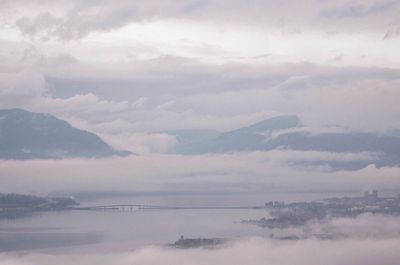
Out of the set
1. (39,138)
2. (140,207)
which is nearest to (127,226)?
(140,207)

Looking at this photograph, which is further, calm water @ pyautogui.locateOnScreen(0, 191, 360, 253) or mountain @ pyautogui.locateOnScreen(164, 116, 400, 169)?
mountain @ pyautogui.locateOnScreen(164, 116, 400, 169)

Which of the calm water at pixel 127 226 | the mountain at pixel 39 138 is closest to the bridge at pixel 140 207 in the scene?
the calm water at pixel 127 226

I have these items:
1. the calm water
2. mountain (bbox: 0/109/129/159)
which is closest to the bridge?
the calm water

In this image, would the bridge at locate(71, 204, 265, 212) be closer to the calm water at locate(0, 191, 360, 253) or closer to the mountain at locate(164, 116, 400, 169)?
the calm water at locate(0, 191, 360, 253)

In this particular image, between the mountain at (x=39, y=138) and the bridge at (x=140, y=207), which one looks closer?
the bridge at (x=140, y=207)

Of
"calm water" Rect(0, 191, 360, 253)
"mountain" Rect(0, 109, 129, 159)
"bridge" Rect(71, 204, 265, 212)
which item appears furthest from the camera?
"mountain" Rect(0, 109, 129, 159)

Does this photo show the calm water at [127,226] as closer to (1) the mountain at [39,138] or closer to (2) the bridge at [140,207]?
(2) the bridge at [140,207]
